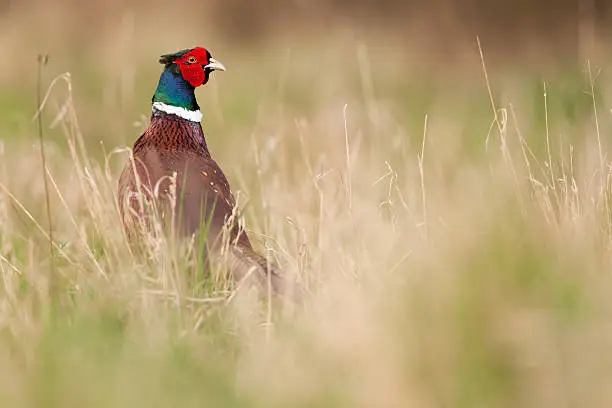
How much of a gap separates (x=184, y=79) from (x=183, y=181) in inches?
32.4

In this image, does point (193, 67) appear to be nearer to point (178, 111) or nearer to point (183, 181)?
point (178, 111)

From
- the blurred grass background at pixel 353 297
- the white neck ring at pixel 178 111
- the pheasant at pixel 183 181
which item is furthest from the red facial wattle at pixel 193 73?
the blurred grass background at pixel 353 297

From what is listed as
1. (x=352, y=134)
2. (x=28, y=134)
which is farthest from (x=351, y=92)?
(x=28, y=134)

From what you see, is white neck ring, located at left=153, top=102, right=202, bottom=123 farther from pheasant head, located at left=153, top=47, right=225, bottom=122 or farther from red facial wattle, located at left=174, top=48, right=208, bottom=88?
red facial wattle, located at left=174, top=48, right=208, bottom=88

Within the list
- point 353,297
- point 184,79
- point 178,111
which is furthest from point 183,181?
point 353,297

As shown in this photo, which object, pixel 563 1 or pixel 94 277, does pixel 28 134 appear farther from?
pixel 563 1

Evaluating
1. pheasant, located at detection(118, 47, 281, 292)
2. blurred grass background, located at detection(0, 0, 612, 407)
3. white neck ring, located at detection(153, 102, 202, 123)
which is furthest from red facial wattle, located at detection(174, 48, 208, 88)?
blurred grass background, located at detection(0, 0, 612, 407)

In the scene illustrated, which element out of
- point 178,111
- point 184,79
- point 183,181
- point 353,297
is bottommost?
point 353,297

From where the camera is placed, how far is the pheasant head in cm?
446

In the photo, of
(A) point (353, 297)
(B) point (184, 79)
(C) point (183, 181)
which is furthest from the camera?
(B) point (184, 79)

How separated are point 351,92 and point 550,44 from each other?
4.22 m

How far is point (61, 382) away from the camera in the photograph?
2.66m

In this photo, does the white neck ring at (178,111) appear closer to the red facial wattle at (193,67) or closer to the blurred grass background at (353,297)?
the red facial wattle at (193,67)

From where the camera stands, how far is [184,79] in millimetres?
4543
